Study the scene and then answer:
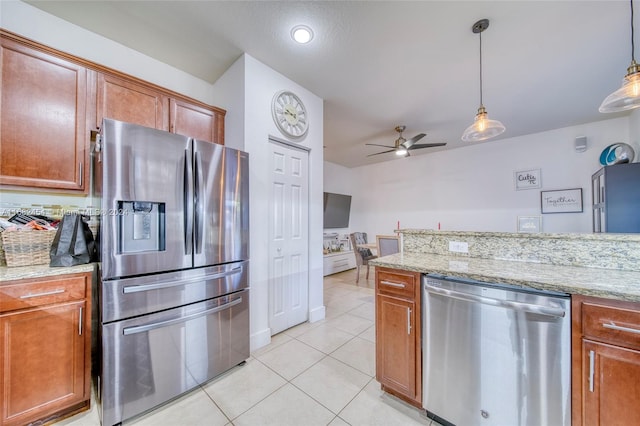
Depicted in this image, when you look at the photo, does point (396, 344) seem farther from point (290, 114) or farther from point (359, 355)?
point (290, 114)

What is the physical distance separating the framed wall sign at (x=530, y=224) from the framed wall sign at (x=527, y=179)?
0.57 meters

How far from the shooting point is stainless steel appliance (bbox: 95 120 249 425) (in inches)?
54.6

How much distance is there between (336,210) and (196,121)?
408cm

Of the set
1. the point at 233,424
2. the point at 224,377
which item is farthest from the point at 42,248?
the point at 233,424

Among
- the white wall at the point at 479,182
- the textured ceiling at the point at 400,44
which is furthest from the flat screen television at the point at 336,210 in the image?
the textured ceiling at the point at 400,44

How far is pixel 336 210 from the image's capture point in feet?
19.3

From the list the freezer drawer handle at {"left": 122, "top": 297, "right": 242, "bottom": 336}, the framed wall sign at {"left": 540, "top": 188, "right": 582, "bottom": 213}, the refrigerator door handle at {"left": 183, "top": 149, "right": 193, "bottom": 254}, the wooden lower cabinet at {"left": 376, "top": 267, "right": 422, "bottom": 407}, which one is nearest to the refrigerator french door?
the refrigerator door handle at {"left": 183, "top": 149, "right": 193, "bottom": 254}

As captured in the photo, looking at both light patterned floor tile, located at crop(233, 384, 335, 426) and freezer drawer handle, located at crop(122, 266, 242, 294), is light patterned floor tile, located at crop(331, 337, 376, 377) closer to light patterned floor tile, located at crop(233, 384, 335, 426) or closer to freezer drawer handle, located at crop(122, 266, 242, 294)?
light patterned floor tile, located at crop(233, 384, 335, 426)

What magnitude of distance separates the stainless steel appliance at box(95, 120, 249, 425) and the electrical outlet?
5.72 ft

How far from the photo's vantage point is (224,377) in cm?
184

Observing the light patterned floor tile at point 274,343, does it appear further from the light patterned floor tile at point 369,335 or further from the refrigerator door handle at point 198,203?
the refrigerator door handle at point 198,203

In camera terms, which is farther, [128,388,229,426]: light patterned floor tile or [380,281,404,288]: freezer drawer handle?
[380,281,404,288]: freezer drawer handle

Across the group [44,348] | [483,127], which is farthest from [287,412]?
[483,127]

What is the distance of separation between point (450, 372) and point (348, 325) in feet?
5.05
